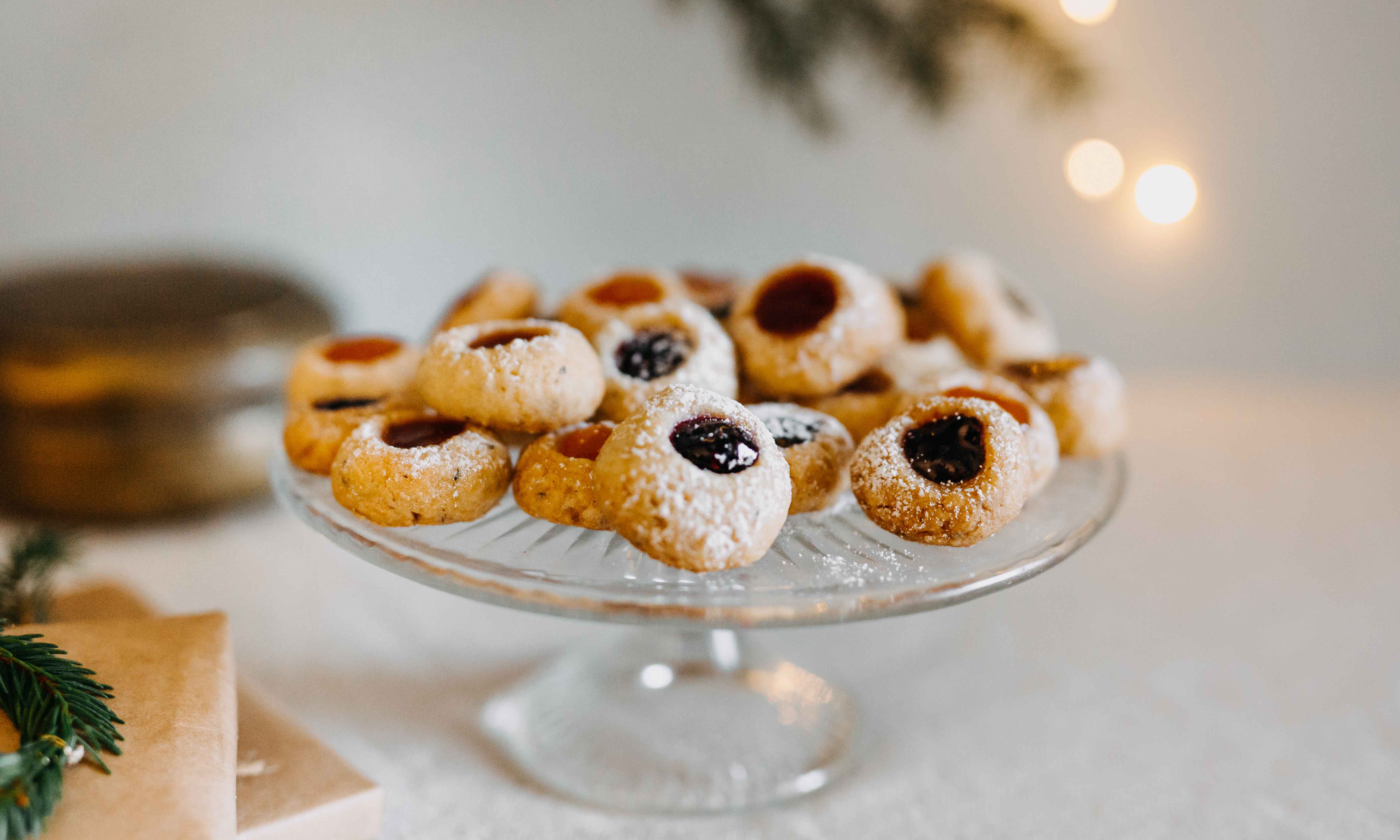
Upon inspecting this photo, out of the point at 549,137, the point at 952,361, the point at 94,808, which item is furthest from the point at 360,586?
the point at 549,137

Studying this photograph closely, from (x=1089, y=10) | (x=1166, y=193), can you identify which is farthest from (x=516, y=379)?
(x=1166, y=193)

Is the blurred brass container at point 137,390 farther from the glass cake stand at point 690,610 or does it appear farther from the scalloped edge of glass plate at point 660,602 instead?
the scalloped edge of glass plate at point 660,602

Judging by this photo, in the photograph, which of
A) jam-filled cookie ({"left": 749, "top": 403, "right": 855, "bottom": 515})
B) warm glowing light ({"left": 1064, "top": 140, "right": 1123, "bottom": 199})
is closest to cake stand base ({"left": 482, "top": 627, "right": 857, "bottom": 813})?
jam-filled cookie ({"left": 749, "top": 403, "right": 855, "bottom": 515})

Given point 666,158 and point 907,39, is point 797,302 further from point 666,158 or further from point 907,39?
point 666,158

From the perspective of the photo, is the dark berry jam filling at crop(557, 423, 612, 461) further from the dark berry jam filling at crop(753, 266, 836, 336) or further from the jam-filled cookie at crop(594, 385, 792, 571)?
the dark berry jam filling at crop(753, 266, 836, 336)

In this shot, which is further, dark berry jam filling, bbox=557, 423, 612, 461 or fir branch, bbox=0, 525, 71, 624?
fir branch, bbox=0, 525, 71, 624

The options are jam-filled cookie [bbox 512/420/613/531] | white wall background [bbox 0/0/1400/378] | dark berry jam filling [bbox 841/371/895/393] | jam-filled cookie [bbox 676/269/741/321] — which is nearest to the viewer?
jam-filled cookie [bbox 512/420/613/531]
